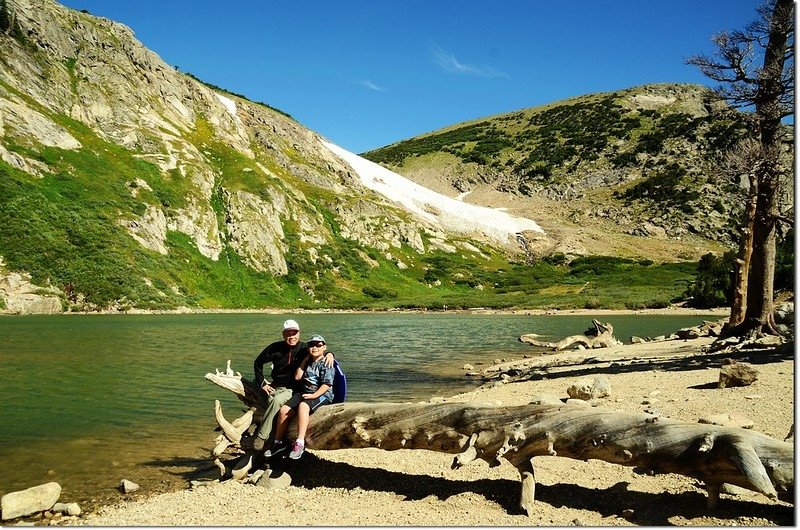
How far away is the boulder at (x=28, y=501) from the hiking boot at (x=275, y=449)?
3.25m

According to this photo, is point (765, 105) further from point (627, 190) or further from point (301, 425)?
point (627, 190)

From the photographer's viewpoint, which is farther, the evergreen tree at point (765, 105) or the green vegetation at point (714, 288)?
the green vegetation at point (714, 288)

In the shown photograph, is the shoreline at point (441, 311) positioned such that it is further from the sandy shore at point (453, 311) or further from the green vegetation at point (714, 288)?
the green vegetation at point (714, 288)

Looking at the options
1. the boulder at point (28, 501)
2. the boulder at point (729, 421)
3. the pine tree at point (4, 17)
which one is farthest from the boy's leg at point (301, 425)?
the pine tree at point (4, 17)

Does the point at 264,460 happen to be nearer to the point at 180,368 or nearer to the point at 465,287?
the point at 180,368

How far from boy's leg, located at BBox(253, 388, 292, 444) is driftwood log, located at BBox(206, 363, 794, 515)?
1.72 feet

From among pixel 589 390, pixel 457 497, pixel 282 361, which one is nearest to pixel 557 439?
pixel 457 497

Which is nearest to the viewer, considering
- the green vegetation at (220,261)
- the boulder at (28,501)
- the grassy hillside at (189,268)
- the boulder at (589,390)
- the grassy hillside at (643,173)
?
the boulder at (28,501)

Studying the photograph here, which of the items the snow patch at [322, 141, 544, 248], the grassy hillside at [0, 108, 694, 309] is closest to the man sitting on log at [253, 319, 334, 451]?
the grassy hillside at [0, 108, 694, 309]

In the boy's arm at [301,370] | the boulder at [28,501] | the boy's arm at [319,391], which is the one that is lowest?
the boulder at [28,501]

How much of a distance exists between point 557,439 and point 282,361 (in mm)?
5074

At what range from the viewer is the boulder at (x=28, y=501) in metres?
8.22

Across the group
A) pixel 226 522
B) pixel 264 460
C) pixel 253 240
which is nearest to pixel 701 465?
pixel 226 522

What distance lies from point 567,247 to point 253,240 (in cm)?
7865
